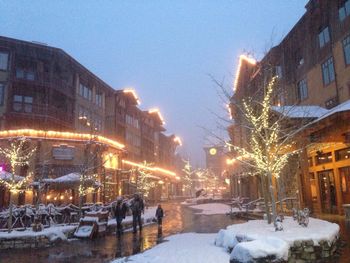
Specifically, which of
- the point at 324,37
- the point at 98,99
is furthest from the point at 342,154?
the point at 98,99

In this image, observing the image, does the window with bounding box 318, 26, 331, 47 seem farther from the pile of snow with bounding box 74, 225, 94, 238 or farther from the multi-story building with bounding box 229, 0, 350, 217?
the pile of snow with bounding box 74, 225, 94, 238

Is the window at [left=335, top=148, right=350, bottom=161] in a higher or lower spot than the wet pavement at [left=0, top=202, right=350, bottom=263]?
higher

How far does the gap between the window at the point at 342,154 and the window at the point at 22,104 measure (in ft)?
90.2

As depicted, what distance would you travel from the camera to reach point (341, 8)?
67.2 ft

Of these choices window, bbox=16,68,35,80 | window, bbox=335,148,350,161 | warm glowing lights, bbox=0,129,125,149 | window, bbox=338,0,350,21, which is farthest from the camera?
window, bbox=16,68,35,80

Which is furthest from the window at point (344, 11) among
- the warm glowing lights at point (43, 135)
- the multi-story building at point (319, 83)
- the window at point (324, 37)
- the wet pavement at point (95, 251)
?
the warm glowing lights at point (43, 135)

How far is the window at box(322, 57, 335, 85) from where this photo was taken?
21.8 metres

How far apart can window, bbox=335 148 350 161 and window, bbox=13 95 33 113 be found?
90.2 ft

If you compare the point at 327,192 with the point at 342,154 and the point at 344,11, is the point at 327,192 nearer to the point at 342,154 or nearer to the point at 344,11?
the point at 342,154

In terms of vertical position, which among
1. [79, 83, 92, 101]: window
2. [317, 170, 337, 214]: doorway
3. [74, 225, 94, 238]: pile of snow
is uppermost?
[79, 83, 92, 101]: window

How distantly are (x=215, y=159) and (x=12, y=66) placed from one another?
82359 millimetres

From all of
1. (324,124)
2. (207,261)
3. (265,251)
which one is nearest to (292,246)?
(265,251)

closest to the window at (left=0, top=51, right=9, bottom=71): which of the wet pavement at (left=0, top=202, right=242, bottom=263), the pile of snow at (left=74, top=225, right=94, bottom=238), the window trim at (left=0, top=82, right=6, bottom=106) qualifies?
the window trim at (left=0, top=82, right=6, bottom=106)

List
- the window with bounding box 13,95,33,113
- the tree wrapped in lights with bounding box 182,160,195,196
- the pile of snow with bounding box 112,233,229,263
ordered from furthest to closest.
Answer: the tree wrapped in lights with bounding box 182,160,195,196 → the window with bounding box 13,95,33,113 → the pile of snow with bounding box 112,233,229,263
